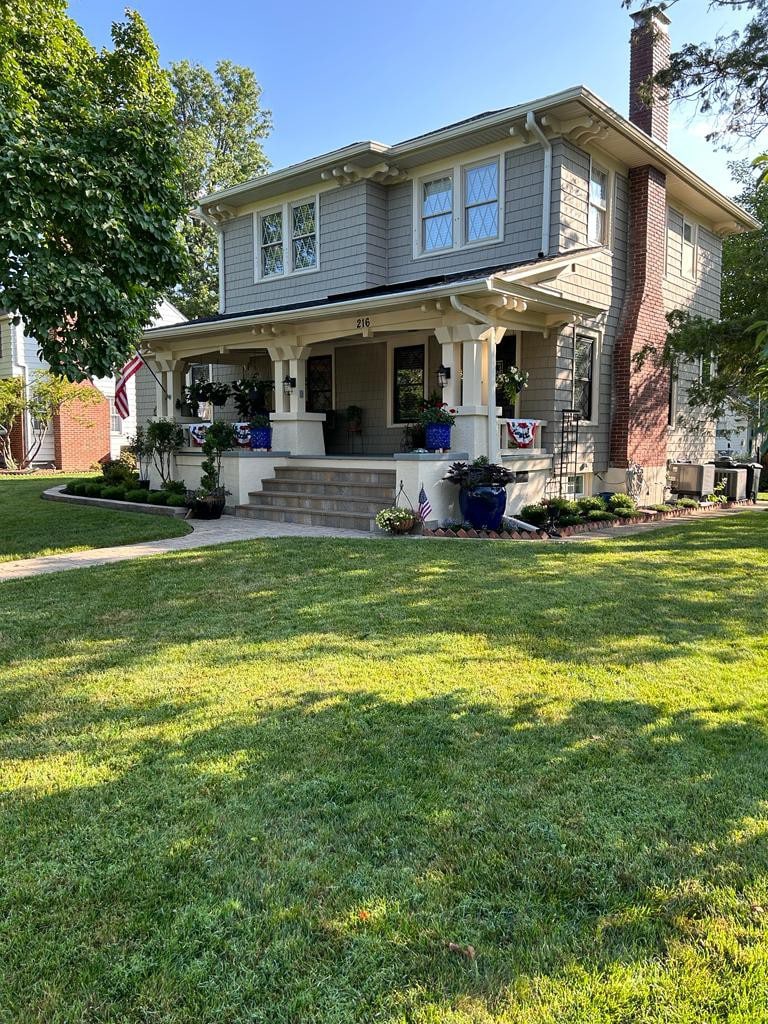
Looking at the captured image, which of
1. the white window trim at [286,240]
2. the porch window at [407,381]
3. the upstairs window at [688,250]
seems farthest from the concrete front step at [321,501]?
the upstairs window at [688,250]

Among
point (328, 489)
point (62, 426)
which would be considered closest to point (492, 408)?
point (328, 489)

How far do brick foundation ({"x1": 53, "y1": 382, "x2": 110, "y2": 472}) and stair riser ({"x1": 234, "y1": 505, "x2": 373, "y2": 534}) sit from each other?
14.7 meters

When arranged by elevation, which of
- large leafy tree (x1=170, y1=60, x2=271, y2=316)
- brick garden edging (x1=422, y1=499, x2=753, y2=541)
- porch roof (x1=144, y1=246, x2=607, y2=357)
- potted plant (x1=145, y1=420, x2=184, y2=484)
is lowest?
brick garden edging (x1=422, y1=499, x2=753, y2=541)

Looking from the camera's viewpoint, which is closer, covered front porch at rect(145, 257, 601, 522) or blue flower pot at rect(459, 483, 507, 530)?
→ blue flower pot at rect(459, 483, 507, 530)

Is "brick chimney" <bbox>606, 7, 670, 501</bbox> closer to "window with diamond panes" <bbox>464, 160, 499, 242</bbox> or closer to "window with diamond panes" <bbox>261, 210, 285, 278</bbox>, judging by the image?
"window with diamond panes" <bbox>464, 160, 499, 242</bbox>

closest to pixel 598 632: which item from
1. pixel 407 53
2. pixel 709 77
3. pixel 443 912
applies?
pixel 443 912

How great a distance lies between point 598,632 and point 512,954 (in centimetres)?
312

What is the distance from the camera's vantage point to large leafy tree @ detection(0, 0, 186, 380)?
695 centimetres

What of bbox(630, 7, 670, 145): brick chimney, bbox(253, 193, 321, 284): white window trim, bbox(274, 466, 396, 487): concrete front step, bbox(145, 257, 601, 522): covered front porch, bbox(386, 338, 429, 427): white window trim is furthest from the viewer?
bbox(253, 193, 321, 284): white window trim

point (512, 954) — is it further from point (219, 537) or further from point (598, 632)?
point (219, 537)

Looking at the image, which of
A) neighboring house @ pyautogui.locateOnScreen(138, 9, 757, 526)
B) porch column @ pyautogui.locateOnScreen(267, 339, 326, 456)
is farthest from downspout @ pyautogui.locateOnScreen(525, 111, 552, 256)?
porch column @ pyautogui.locateOnScreen(267, 339, 326, 456)

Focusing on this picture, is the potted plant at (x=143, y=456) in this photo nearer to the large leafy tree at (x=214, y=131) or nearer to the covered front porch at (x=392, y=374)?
the covered front porch at (x=392, y=374)

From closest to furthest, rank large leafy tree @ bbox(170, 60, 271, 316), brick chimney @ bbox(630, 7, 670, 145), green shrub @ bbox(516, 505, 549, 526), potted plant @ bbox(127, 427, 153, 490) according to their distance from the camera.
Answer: green shrub @ bbox(516, 505, 549, 526) < brick chimney @ bbox(630, 7, 670, 145) < potted plant @ bbox(127, 427, 153, 490) < large leafy tree @ bbox(170, 60, 271, 316)

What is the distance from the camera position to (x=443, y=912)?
206 cm
